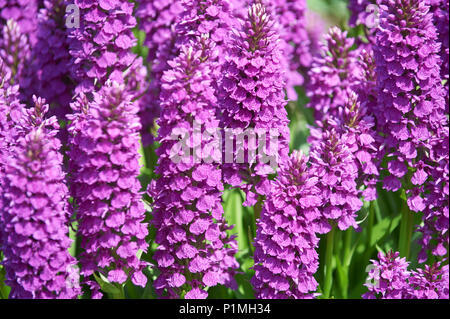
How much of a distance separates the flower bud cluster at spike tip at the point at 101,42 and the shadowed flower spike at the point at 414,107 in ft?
7.93

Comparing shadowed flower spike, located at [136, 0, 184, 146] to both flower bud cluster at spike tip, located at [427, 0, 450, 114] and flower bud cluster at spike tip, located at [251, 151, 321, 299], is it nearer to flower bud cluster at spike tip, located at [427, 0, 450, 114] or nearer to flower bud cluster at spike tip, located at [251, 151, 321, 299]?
flower bud cluster at spike tip, located at [251, 151, 321, 299]

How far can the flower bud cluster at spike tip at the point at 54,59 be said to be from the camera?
6.57 m

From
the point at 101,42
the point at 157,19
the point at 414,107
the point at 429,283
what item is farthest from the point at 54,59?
the point at 429,283

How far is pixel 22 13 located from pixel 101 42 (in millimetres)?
2426

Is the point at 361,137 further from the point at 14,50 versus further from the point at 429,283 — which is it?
the point at 14,50

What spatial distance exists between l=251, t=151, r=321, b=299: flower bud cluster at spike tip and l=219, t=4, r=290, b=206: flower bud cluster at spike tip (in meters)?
0.39

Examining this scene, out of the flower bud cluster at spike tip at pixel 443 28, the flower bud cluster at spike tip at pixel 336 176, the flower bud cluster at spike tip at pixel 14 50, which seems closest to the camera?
Answer: the flower bud cluster at spike tip at pixel 336 176

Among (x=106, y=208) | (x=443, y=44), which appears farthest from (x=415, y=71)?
(x=106, y=208)

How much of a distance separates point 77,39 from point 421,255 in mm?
4117

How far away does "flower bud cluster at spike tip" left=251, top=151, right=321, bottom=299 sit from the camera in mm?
5090

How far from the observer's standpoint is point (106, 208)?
498 centimetres
